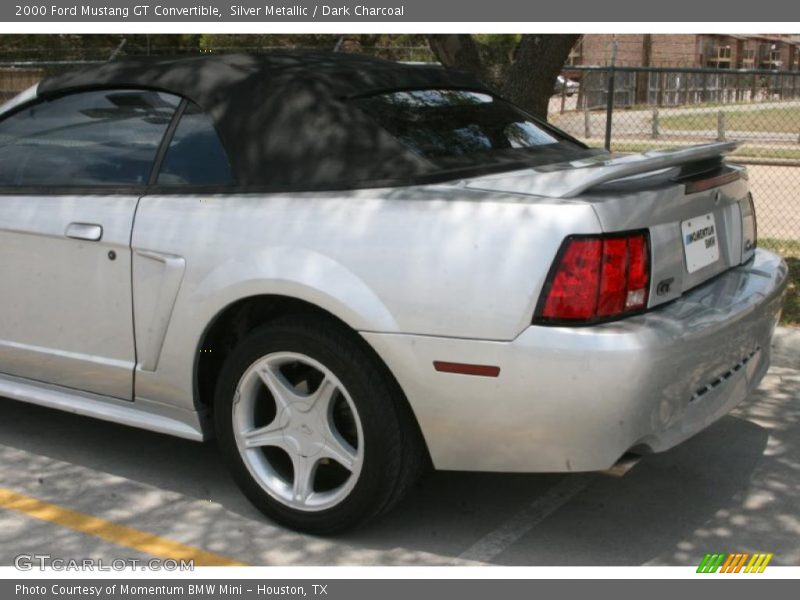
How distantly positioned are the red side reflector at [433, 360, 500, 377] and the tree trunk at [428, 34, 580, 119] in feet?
14.6

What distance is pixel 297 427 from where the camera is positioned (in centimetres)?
402

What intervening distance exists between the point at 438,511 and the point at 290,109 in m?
1.66

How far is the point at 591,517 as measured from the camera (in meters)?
4.22

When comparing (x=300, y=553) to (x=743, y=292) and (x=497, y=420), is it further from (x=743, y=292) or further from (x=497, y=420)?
(x=743, y=292)

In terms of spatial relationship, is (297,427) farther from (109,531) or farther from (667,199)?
(667,199)

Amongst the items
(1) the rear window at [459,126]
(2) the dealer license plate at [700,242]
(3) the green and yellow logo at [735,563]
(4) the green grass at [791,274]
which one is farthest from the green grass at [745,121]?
(3) the green and yellow logo at [735,563]

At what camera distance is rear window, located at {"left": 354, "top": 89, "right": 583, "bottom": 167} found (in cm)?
417

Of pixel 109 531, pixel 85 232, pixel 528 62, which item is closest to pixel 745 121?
pixel 528 62

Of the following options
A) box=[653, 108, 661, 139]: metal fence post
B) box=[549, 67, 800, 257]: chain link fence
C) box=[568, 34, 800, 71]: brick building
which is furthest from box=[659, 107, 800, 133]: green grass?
box=[568, 34, 800, 71]: brick building

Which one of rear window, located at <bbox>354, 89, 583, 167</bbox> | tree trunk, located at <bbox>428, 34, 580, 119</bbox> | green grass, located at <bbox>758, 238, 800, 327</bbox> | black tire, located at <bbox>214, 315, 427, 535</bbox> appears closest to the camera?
black tire, located at <bbox>214, 315, 427, 535</bbox>

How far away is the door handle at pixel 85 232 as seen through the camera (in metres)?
4.29

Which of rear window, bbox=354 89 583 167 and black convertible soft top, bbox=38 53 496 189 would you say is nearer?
black convertible soft top, bbox=38 53 496 189

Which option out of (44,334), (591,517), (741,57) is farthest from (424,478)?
(741,57)

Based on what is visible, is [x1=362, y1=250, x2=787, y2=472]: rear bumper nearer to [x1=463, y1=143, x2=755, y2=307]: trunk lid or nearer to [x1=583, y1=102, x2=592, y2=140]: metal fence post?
[x1=463, y1=143, x2=755, y2=307]: trunk lid
